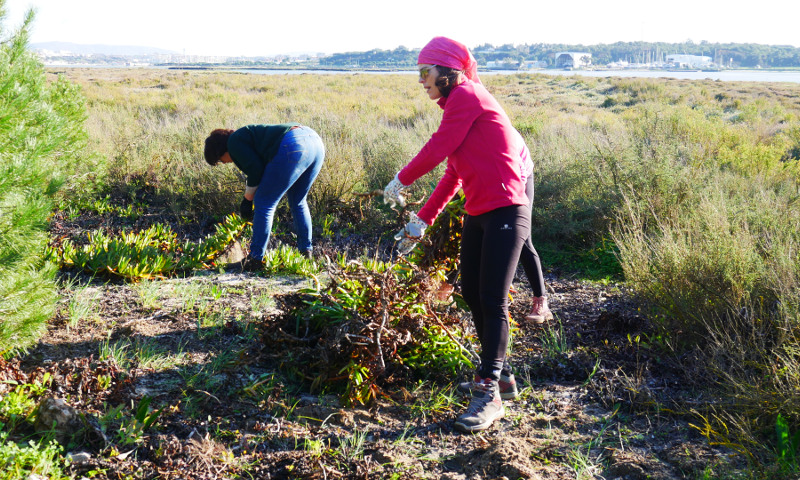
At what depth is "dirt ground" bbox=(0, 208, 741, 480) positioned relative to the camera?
2.47 meters

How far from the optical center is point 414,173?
2.77 meters

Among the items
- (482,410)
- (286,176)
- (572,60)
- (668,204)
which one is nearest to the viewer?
(482,410)

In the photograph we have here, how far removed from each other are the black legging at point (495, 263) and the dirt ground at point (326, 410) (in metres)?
0.39

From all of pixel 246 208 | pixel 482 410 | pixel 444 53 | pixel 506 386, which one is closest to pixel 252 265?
pixel 246 208

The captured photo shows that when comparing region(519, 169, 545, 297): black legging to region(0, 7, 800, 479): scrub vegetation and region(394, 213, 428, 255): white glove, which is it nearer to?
region(0, 7, 800, 479): scrub vegetation

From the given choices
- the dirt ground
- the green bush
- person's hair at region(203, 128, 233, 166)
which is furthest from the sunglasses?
person's hair at region(203, 128, 233, 166)

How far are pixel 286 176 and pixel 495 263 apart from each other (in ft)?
8.53

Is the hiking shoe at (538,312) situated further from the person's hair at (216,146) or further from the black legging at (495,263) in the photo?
the person's hair at (216,146)

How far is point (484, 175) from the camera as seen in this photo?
8.80 feet

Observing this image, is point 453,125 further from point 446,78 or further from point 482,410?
point 482,410

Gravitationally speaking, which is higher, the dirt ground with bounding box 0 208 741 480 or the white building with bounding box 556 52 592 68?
the white building with bounding box 556 52 592 68

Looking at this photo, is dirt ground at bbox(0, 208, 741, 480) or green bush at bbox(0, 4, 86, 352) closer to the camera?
dirt ground at bbox(0, 208, 741, 480)

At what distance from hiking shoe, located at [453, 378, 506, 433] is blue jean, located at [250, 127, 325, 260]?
268 cm

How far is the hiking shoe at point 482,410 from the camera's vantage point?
2760mm
